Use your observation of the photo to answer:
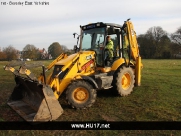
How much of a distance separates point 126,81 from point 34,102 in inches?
149

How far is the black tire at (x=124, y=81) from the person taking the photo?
7.61 meters

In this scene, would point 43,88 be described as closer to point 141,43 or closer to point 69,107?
point 69,107

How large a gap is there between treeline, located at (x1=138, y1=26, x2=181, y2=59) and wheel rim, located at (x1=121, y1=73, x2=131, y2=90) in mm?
51093

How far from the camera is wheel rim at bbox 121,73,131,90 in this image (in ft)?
26.6

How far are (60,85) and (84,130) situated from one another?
6.20ft

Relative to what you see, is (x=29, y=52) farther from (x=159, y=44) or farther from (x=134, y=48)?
(x=134, y=48)

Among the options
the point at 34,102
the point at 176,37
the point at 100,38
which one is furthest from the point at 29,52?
the point at 34,102

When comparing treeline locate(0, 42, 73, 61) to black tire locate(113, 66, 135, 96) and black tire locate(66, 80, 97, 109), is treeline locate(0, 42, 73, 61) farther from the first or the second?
black tire locate(66, 80, 97, 109)

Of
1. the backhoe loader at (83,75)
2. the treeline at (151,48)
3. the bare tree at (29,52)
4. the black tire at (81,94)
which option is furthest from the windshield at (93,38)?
the treeline at (151,48)

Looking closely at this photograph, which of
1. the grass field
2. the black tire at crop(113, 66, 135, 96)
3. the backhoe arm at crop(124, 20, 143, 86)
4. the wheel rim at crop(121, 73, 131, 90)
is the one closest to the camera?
the grass field

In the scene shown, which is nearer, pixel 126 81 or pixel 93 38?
pixel 93 38

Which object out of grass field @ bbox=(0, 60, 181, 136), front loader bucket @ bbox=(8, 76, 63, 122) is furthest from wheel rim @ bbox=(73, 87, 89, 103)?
front loader bucket @ bbox=(8, 76, 63, 122)

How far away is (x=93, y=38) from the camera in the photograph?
8.00 meters

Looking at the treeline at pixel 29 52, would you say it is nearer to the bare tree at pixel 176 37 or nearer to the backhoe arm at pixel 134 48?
the bare tree at pixel 176 37
